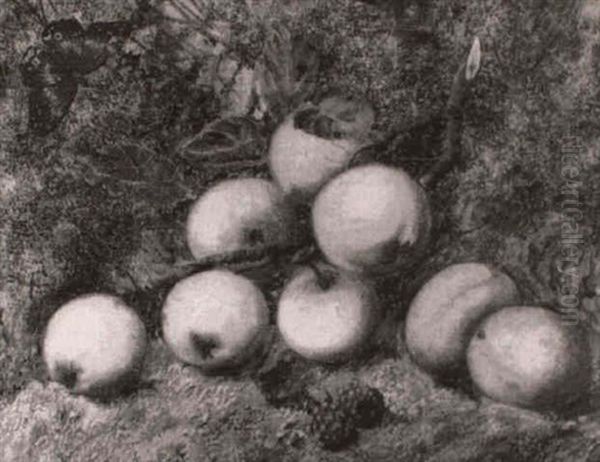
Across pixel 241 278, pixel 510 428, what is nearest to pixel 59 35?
pixel 241 278

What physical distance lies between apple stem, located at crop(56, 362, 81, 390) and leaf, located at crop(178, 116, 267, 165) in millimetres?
244

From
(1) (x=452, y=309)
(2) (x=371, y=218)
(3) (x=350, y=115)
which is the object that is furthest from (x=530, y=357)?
(3) (x=350, y=115)

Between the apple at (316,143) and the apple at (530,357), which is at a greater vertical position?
the apple at (316,143)

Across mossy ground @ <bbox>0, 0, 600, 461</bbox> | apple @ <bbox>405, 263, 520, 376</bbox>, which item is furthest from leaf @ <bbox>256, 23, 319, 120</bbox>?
apple @ <bbox>405, 263, 520, 376</bbox>

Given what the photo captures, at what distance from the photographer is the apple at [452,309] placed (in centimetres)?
93

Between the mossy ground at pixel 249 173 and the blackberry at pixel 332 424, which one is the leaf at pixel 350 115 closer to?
the mossy ground at pixel 249 173

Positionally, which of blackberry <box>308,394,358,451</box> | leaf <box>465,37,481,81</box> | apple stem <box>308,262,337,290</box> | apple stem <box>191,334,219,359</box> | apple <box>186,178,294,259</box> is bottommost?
blackberry <box>308,394,358,451</box>

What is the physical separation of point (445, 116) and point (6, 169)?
1.53ft

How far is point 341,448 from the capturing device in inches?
39.1

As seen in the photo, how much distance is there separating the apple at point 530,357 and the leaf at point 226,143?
29cm

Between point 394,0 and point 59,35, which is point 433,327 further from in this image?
point 59,35

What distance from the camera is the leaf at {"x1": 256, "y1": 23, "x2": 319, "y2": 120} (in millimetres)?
1006

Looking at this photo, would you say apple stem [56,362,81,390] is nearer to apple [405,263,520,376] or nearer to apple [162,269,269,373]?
apple [162,269,269,373]

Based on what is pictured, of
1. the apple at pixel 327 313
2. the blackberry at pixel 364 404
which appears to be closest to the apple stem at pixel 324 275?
the apple at pixel 327 313
